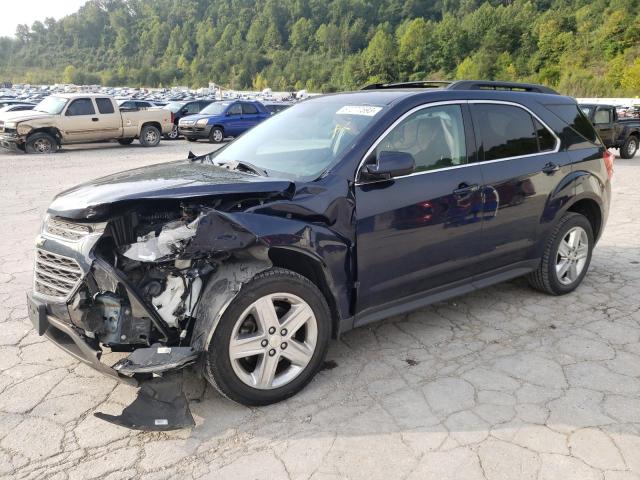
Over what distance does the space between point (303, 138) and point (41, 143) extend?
14.5 meters

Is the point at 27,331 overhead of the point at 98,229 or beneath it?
beneath

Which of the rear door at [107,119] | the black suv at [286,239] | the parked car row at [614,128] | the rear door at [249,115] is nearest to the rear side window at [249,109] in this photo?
the rear door at [249,115]

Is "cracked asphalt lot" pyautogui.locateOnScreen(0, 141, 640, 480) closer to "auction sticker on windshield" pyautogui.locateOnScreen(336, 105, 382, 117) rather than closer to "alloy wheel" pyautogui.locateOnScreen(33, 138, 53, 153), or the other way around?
"auction sticker on windshield" pyautogui.locateOnScreen(336, 105, 382, 117)

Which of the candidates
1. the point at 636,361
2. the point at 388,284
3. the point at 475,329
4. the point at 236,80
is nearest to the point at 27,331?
the point at 388,284

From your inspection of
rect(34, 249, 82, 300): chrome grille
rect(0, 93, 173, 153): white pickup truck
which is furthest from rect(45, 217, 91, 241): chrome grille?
rect(0, 93, 173, 153): white pickup truck

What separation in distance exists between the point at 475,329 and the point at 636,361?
1.07 metres

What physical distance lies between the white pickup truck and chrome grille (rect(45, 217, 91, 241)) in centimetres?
1414

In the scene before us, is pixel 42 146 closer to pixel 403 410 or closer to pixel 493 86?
pixel 493 86

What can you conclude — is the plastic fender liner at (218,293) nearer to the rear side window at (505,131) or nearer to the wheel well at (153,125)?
the rear side window at (505,131)

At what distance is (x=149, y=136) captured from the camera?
18.3 metres

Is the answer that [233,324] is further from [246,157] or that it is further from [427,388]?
[246,157]

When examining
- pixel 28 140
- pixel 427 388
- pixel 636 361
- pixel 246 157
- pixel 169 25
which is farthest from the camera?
pixel 169 25

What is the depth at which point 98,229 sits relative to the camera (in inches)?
111

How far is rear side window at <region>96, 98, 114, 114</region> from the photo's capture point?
54.2 ft
